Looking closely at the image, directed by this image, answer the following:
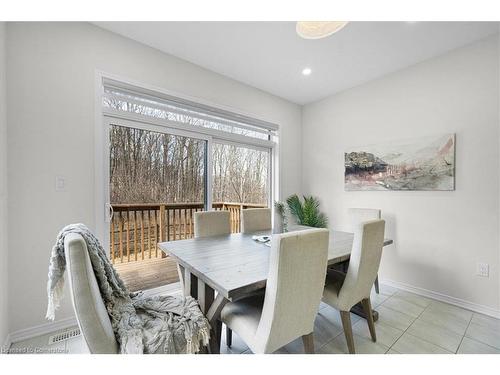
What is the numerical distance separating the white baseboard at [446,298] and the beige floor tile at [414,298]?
0.20 feet

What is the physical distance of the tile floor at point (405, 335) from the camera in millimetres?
1641

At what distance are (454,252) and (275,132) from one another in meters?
2.72

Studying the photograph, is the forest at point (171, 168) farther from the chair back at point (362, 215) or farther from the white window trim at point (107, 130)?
the chair back at point (362, 215)

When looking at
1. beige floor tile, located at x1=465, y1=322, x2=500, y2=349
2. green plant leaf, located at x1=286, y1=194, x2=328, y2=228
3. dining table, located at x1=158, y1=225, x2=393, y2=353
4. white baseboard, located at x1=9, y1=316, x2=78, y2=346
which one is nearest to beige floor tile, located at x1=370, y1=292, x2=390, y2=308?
dining table, located at x1=158, y1=225, x2=393, y2=353

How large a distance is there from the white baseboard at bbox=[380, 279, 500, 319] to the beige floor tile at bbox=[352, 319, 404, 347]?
0.97m

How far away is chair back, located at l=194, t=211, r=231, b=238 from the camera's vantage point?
219cm

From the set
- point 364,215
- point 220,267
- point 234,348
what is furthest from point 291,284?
point 364,215

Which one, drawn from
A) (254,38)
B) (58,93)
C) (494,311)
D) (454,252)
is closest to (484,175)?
(454,252)

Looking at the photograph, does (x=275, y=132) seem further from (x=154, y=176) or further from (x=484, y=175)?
(x=484, y=175)

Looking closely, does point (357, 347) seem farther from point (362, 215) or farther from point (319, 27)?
point (319, 27)

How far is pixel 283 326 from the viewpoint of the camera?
1125mm

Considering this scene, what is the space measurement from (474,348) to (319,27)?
261 centimetres

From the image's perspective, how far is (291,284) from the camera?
1.09 meters
